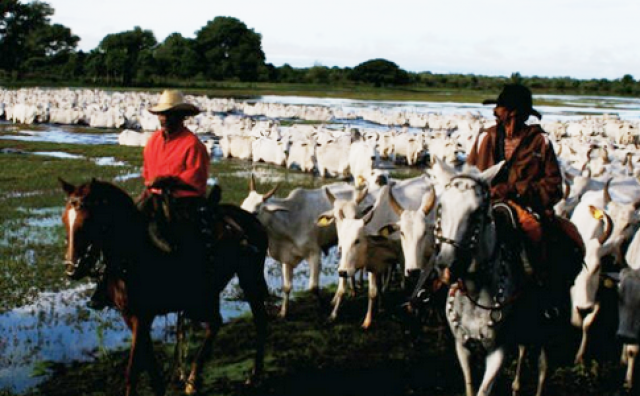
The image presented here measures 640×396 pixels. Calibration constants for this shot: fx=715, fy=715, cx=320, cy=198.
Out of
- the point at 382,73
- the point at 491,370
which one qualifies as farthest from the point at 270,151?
the point at 382,73

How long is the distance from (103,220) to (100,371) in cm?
266

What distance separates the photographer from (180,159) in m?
6.93

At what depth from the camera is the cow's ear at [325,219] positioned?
10031mm

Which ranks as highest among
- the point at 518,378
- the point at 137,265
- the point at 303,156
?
the point at 137,265

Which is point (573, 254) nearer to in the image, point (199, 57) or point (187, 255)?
point (187, 255)

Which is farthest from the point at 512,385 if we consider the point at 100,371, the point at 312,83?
the point at 312,83

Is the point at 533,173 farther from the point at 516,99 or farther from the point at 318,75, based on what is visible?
the point at 318,75

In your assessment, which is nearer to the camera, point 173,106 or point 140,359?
point 140,359

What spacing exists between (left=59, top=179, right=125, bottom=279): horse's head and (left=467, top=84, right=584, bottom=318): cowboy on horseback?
125 inches

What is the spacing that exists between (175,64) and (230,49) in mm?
15162

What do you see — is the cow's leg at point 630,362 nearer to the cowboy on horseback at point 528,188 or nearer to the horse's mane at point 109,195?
the cowboy on horseback at point 528,188

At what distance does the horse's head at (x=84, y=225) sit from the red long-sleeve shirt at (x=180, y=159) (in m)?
0.90

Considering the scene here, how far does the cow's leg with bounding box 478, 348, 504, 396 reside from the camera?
573 centimetres

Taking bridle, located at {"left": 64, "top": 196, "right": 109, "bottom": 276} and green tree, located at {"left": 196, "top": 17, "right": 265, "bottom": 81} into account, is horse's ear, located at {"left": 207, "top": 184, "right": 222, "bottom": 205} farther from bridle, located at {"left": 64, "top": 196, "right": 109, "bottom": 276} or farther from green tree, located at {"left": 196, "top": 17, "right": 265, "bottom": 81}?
green tree, located at {"left": 196, "top": 17, "right": 265, "bottom": 81}
